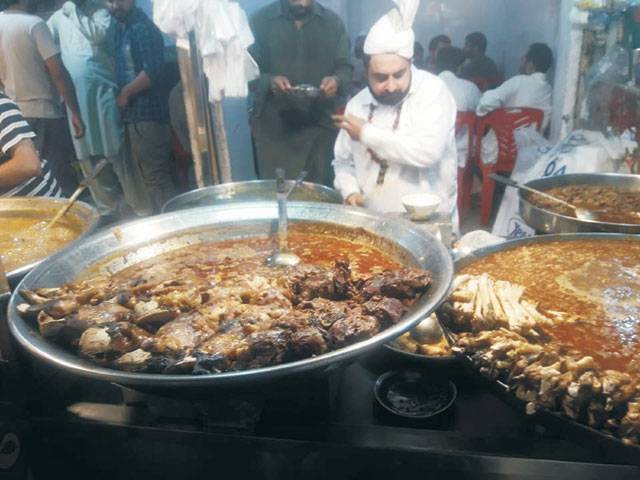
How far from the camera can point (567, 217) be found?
2.71 m

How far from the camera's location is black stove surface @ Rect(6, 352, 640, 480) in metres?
1.66

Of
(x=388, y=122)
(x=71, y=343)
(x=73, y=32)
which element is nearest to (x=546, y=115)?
(x=388, y=122)

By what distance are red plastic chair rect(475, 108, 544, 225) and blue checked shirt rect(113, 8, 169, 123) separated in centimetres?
421

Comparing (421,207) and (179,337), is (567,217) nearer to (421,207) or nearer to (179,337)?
(421,207)

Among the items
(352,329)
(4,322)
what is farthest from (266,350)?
(4,322)

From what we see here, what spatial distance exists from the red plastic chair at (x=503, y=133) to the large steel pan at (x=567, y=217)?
11.2ft

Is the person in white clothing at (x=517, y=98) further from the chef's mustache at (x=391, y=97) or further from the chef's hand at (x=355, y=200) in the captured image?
the chef's hand at (x=355, y=200)

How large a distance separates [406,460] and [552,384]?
1.80 ft

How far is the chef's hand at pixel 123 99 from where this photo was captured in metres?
6.56

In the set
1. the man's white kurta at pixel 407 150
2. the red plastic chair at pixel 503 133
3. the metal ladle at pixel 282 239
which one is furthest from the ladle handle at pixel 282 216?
the red plastic chair at pixel 503 133

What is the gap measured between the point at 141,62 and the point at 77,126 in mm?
1453

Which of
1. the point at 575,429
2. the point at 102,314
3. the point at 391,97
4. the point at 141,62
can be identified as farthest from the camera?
the point at 141,62

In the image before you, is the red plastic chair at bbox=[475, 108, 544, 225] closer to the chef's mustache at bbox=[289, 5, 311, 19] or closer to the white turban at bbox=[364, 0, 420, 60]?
the chef's mustache at bbox=[289, 5, 311, 19]

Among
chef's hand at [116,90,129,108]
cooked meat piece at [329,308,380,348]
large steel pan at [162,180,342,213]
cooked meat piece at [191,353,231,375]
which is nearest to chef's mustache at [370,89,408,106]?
large steel pan at [162,180,342,213]
